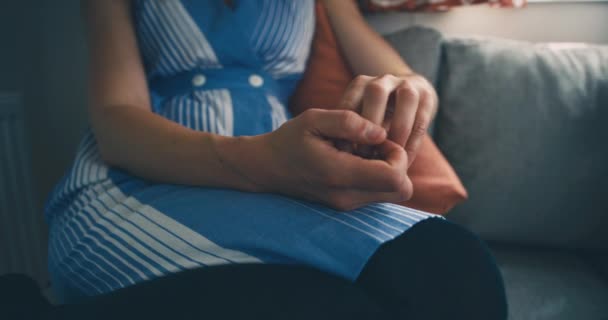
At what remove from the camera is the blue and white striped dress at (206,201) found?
0.34 metres

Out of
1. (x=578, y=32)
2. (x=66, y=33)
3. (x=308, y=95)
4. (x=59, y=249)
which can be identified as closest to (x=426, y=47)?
(x=308, y=95)

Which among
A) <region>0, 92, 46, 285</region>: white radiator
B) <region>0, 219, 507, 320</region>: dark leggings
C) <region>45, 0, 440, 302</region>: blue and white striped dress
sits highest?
<region>45, 0, 440, 302</region>: blue and white striped dress

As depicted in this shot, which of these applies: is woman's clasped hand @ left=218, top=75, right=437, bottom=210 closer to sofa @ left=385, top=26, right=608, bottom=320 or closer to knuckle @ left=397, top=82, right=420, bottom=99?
knuckle @ left=397, top=82, right=420, bottom=99

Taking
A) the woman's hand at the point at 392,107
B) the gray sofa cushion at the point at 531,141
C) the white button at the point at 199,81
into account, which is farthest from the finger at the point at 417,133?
the gray sofa cushion at the point at 531,141

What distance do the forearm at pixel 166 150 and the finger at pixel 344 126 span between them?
9cm

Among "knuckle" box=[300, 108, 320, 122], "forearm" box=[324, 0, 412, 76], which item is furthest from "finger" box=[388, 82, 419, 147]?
"forearm" box=[324, 0, 412, 76]

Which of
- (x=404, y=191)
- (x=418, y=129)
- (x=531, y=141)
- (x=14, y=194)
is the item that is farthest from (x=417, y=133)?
(x=14, y=194)

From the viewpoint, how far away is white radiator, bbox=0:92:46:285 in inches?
36.9

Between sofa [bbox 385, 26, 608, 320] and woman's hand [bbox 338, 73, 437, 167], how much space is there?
0.46 meters

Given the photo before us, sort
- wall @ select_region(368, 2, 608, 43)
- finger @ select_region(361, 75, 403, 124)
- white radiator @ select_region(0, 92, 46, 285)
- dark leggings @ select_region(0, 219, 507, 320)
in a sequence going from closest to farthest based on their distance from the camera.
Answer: dark leggings @ select_region(0, 219, 507, 320) < finger @ select_region(361, 75, 403, 124) < white radiator @ select_region(0, 92, 46, 285) < wall @ select_region(368, 2, 608, 43)

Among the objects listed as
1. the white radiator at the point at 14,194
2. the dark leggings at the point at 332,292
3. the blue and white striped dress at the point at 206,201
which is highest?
the blue and white striped dress at the point at 206,201

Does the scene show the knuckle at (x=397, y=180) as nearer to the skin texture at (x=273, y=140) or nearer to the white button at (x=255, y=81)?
the skin texture at (x=273, y=140)

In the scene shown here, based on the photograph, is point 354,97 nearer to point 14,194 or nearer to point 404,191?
point 404,191

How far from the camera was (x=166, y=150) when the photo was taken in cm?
46
